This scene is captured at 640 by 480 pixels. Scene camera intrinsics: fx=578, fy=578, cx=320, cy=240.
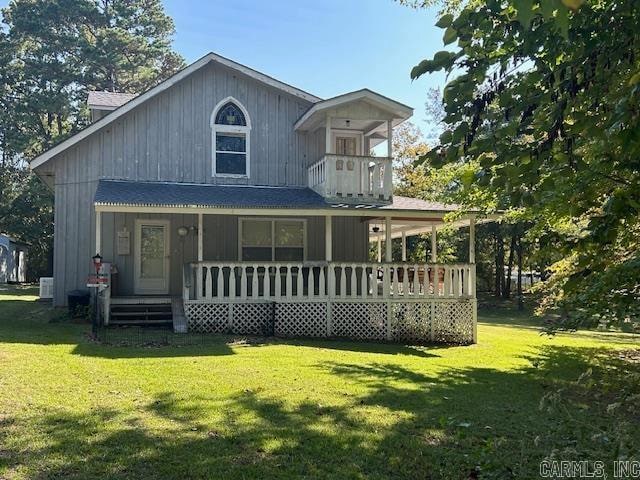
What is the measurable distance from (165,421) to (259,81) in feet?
41.9

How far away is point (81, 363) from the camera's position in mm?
8641

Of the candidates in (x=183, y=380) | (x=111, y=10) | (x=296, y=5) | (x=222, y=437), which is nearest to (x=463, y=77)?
(x=222, y=437)

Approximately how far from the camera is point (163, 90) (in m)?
16.0

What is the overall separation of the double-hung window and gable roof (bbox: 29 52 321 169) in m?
3.89

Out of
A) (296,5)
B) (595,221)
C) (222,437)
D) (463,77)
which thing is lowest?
(222,437)

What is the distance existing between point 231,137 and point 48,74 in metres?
25.0

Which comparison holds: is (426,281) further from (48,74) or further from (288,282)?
(48,74)

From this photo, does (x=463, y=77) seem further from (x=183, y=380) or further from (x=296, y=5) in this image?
(x=296, y=5)

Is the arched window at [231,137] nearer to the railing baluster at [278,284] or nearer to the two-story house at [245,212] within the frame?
the two-story house at [245,212]

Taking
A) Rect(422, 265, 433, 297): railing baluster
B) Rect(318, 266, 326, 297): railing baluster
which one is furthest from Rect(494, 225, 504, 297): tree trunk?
Rect(318, 266, 326, 297): railing baluster

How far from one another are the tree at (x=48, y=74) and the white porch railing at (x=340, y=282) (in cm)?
2362

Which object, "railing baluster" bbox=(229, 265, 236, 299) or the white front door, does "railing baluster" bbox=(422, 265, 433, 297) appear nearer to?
"railing baluster" bbox=(229, 265, 236, 299)

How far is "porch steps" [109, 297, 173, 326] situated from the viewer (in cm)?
1405

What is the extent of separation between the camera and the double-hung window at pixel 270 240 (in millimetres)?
16391
